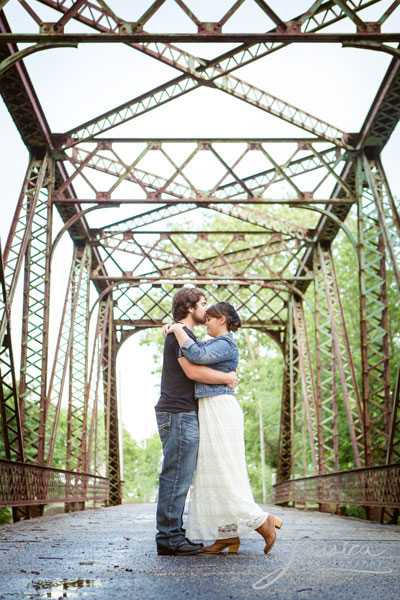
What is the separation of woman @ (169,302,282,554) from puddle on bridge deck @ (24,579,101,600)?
1.25 m

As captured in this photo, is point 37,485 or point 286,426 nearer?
point 37,485

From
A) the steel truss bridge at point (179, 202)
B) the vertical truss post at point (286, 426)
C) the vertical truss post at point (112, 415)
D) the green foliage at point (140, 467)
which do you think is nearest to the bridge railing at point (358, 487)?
the steel truss bridge at point (179, 202)

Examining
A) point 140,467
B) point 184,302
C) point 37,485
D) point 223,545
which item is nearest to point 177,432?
point 223,545

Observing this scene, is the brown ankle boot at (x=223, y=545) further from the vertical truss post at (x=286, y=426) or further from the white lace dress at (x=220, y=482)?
the vertical truss post at (x=286, y=426)

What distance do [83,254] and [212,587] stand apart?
15.9 meters

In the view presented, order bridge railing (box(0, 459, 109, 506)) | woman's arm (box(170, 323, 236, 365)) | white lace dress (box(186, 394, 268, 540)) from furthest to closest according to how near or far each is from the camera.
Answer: bridge railing (box(0, 459, 109, 506))
woman's arm (box(170, 323, 236, 365))
white lace dress (box(186, 394, 268, 540))

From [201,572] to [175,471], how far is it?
0.98 metres

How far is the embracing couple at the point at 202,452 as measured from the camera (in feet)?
15.0

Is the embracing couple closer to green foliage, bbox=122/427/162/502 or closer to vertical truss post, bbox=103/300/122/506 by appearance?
vertical truss post, bbox=103/300/122/506

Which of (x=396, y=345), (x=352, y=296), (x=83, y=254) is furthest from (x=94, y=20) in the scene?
(x=352, y=296)

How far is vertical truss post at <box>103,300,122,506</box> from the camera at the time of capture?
79.7 ft

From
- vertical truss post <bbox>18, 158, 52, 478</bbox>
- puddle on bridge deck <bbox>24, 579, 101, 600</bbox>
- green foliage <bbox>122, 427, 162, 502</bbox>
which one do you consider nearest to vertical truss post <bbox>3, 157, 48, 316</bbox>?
vertical truss post <bbox>18, 158, 52, 478</bbox>

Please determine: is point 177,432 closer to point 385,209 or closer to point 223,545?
point 223,545

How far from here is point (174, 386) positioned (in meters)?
4.84
